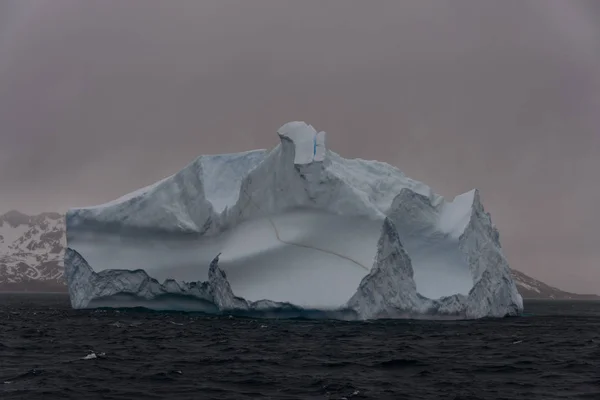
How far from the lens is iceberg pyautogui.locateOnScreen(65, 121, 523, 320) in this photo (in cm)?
2975

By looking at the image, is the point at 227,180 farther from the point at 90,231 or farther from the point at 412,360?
the point at 412,360

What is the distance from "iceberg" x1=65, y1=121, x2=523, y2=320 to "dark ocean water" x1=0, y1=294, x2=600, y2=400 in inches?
82.0

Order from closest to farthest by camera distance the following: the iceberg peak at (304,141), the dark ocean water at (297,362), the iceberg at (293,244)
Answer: the dark ocean water at (297,362) < the iceberg at (293,244) < the iceberg peak at (304,141)

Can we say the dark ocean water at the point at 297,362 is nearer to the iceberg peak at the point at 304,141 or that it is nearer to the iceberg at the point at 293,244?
the iceberg at the point at 293,244

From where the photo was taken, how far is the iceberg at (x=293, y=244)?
29.8 metres

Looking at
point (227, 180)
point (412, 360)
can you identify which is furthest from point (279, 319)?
point (412, 360)

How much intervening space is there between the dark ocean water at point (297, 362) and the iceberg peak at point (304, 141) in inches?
267

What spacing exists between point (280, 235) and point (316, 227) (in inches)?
55.7

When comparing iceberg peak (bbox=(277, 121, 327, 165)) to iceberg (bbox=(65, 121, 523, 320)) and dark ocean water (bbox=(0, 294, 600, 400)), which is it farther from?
dark ocean water (bbox=(0, 294, 600, 400))

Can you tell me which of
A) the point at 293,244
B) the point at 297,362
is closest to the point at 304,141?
the point at 293,244

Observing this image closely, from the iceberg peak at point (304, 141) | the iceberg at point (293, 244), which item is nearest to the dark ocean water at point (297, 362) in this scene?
the iceberg at point (293, 244)

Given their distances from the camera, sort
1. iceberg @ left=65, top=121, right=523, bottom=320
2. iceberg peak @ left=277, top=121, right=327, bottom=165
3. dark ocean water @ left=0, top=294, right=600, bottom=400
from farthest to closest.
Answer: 1. iceberg peak @ left=277, top=121, right=327, bottom=165
2. iceberg @ left=65, top=121, right=523, bottom=320
3. dark ocean water @ left=0, top=294, right=600, bottom=400

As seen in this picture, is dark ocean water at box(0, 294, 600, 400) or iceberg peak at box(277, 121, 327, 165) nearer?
dark ocean water at box(0, 294, 600, 400)

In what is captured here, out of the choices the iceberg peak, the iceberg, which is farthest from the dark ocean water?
the iceberg peak
